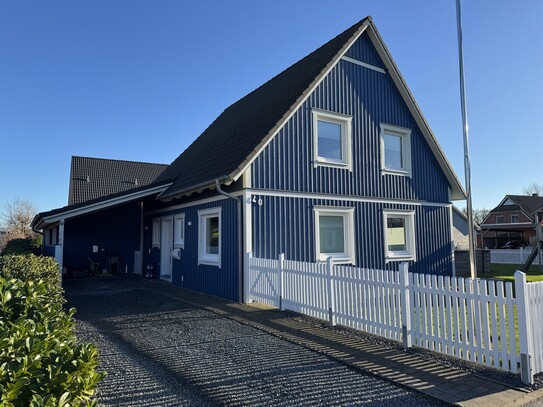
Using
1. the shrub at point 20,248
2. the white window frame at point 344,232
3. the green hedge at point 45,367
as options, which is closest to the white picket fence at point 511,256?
the white window frame at point 344,232

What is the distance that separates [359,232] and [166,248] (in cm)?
759

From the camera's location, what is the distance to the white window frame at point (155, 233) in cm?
1589

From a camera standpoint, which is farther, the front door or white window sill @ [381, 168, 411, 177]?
the front door

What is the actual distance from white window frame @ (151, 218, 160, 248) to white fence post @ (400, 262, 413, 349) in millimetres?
11741

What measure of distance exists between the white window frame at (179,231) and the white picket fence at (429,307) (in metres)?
5.39

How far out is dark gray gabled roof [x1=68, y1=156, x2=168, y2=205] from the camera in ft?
81.9

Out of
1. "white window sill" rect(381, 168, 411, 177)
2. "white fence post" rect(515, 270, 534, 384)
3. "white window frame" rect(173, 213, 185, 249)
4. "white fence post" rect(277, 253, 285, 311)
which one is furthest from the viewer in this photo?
"white window frame" rect(173, 213, 185, 249)

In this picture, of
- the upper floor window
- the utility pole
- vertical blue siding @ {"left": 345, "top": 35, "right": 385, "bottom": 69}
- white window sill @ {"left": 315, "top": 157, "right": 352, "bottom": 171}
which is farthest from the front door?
the utility pole

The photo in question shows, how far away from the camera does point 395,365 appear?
5.27m

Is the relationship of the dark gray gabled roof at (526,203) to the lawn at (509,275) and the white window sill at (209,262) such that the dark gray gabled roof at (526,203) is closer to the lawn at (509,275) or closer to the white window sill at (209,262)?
the lawn at (509,275)

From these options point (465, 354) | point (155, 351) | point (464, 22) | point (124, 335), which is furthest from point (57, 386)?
point (464, 22)

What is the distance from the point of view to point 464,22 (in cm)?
1253

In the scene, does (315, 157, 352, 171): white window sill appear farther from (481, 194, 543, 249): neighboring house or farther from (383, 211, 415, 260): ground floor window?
(481, 194, 543, 249): neighboring house

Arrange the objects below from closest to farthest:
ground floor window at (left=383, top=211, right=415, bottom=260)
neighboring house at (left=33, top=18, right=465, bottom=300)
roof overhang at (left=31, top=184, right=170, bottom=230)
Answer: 1. neighboring house at (left=33, top=18, right=465, bottom=300)
2. roof overhang at (left=31, top=184, right=170, bottom=230)
3. ground floor window at (left=383, top=211, right=415, bottom=260)
